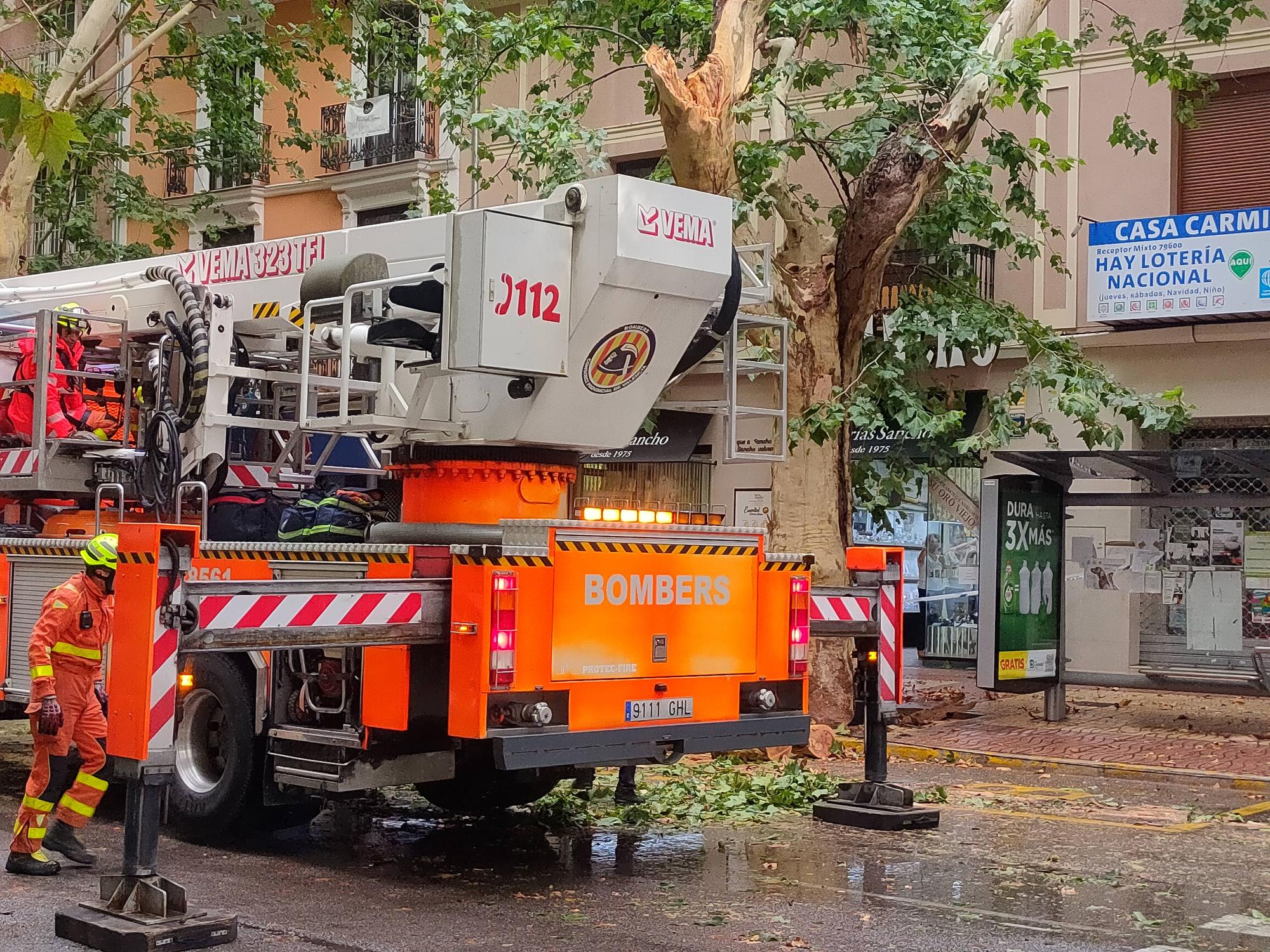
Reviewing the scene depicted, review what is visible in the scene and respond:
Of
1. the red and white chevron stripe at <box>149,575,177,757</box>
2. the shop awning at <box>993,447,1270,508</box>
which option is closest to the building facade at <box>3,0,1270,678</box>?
the shop awning at <box>993,447,1270,508</box>

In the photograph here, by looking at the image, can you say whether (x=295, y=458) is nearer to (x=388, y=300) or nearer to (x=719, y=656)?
(x=388, y=300)

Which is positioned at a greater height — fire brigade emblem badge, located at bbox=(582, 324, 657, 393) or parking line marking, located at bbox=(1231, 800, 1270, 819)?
fire brigade emblem badge, located at bbox=(582, 324, 657, 393)

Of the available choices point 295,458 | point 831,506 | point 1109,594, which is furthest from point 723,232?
point 1109,594

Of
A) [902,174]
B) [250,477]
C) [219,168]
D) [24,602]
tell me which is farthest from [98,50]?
[24,602]

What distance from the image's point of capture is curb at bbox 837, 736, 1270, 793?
453 inches

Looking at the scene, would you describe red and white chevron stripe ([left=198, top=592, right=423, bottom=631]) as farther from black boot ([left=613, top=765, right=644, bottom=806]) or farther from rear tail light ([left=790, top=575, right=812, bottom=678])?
black boot ([left=613, top=765, right=644, bottom=806])

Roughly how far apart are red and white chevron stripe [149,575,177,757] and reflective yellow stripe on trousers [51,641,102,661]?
149cm

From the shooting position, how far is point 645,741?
7.89 m

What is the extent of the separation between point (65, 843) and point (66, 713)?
0.63 m

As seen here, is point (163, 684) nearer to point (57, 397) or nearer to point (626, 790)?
point (57, 397)

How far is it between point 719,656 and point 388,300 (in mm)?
2433

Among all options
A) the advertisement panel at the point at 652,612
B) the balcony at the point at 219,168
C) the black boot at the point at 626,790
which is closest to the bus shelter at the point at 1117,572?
the black boot at the point at 626,790

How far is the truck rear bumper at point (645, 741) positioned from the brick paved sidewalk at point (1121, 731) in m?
4.77

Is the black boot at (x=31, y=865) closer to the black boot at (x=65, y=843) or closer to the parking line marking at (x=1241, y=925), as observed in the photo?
the black boot at (x=65, y=843)
